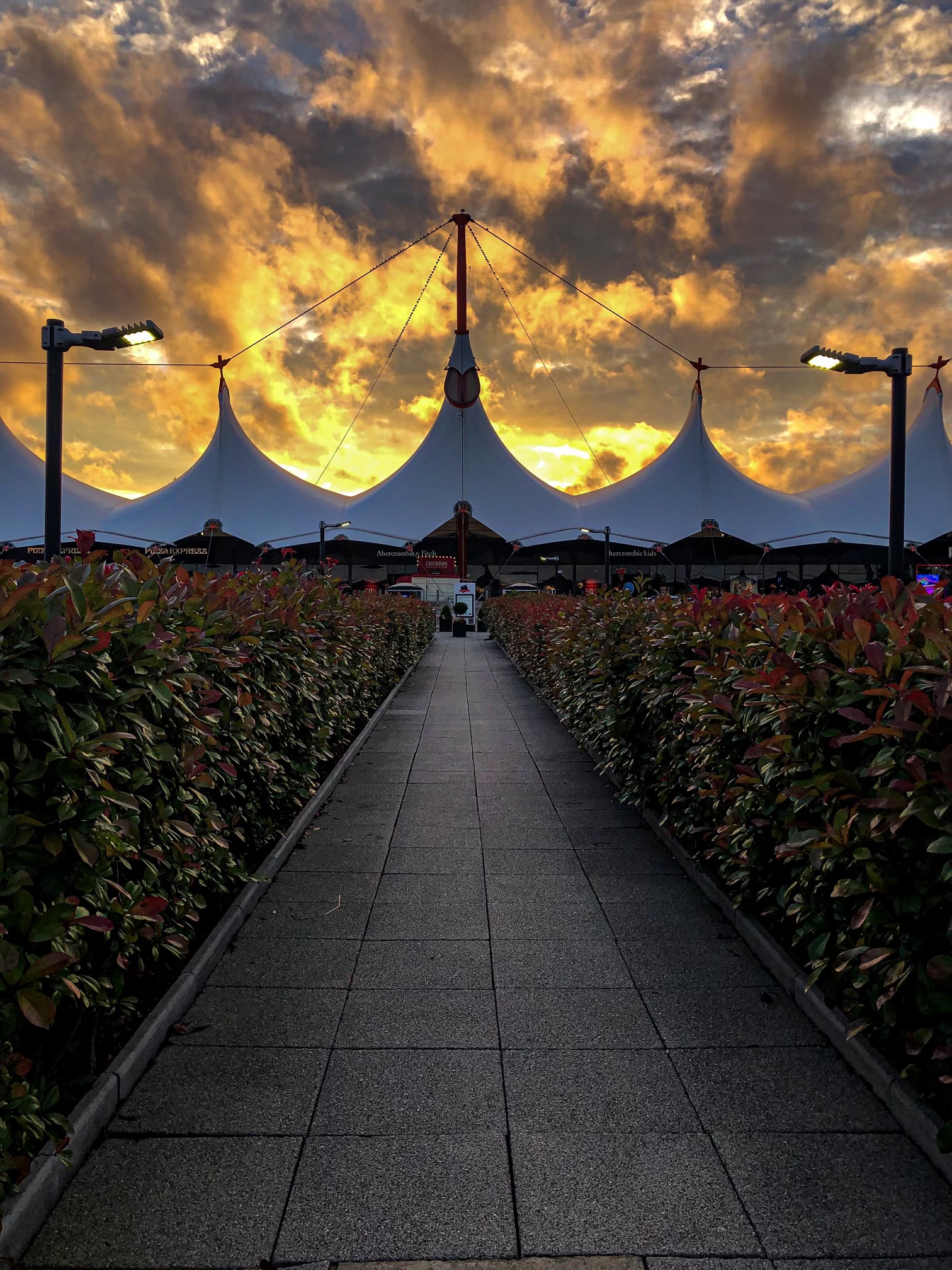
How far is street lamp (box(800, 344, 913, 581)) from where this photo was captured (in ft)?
33.2

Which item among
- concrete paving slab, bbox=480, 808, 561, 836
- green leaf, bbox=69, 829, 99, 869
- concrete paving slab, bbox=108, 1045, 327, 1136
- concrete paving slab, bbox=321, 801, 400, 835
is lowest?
concrete paving slab, bbox=108, 1045, 327, 1136

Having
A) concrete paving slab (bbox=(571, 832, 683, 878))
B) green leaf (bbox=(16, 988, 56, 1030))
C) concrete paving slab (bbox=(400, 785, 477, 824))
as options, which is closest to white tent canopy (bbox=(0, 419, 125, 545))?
concrete paving slab (bbox=(400, 785, 477, 824))

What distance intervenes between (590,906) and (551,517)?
47.7m

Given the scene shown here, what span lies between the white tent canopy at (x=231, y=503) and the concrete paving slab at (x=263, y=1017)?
48.5 m

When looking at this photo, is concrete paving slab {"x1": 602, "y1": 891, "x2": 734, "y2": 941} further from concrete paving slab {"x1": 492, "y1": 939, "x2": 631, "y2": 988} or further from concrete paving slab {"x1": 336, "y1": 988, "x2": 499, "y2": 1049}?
concrete paving slab {"x1": 336, "y1": 988, "x2": 499, "y2": 1049}

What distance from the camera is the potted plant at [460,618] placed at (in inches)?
1212

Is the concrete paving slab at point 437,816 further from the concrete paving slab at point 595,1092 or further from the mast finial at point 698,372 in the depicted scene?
the mast finial at point 698,372

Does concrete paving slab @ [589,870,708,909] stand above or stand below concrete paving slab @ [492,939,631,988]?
above

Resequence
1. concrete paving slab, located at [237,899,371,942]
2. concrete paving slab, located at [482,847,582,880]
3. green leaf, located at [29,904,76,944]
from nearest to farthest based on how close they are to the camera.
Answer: green leaf, located at [29,904,76,944], concrete paving slab, located at [237,899,371,942], concrete paving slab, located at [482,847,582,880]

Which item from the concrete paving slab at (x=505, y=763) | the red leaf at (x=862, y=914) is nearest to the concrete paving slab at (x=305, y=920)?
the red leaf at (x=862, y=914)

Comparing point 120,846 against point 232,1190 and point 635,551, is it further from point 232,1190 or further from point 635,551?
point 635,551

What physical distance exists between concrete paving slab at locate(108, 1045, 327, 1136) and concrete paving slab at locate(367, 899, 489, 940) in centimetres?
109

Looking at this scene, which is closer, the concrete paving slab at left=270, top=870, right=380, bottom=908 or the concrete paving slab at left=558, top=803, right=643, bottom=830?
the concrete paving slab at left=270, top=870, right=380, bottom=908

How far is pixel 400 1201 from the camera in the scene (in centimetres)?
229
